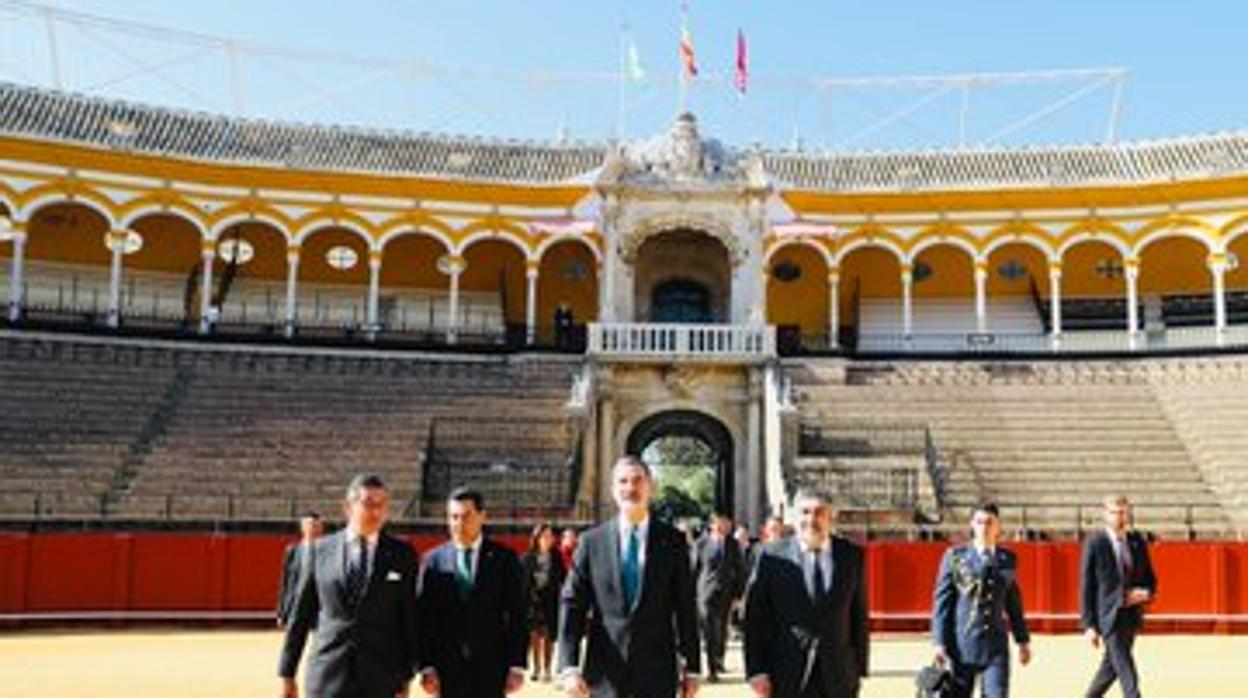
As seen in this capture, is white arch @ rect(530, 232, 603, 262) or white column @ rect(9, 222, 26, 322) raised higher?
white arch @ rect(530, 232, 603, 262)

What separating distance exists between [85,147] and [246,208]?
3461 mm

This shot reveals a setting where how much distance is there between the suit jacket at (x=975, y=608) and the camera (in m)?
7.51

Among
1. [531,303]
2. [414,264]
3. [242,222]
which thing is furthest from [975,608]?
[414,264]

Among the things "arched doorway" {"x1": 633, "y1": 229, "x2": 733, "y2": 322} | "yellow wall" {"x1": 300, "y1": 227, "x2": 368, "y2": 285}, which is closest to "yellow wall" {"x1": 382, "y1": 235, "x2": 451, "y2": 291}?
"yellow wall" {"x1": 300, "y1": 227, "x2": 368, "y2": 285}

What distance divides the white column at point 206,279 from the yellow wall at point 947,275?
15.9 meters

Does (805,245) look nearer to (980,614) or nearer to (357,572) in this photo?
(980,614)

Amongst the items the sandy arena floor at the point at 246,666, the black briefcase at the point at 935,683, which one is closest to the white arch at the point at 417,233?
the sandy arena floor at the point at 246,666

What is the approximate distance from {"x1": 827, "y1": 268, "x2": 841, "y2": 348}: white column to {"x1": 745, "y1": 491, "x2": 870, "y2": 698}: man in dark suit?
79.4 feet

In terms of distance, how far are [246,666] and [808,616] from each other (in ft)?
27.7

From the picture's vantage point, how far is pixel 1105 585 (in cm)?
875

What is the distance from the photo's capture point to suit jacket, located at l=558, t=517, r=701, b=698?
5336 millimetres

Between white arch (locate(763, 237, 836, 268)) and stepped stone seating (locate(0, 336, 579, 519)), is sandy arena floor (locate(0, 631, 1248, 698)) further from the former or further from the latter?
white arch (locate(763, 237, 836, 268))

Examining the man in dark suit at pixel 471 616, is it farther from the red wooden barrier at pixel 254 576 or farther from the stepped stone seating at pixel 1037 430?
the stepped stone seating at pixel 1037 430

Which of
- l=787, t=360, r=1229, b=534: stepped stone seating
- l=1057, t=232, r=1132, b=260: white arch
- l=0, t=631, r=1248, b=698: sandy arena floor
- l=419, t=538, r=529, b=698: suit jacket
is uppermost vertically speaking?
l=1057, t=232, r=1132, b=260: white arch
